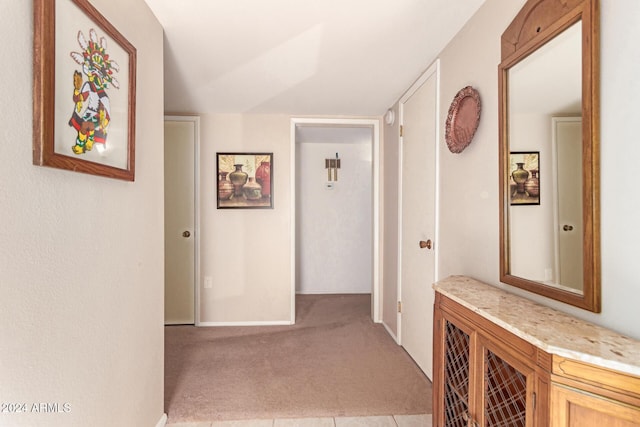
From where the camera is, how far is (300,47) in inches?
71.9

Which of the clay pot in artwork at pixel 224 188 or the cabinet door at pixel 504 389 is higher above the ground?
the clay pot in artwork at pixel 224 188

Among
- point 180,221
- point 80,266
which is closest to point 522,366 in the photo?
point 80,266

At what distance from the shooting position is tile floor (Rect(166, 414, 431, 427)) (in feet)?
5.55

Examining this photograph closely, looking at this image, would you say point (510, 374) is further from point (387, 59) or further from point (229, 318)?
point (229, 318)

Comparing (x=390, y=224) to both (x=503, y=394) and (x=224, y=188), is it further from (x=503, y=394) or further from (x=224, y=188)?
(x=503, y=394)

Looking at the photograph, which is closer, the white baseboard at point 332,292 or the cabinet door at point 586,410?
the cabinet door at point 586,410

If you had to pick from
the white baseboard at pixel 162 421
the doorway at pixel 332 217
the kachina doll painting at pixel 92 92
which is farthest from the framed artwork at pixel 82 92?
the doorway at pixel 332 217

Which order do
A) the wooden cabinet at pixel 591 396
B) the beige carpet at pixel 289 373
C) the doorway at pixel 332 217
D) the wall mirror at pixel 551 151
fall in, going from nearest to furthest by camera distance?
the wooden cabinet at pixel 591 396
the wall mirror at pixel 551 151
the beige carpet at pixel 289 373
the doorway at pixel 332 217

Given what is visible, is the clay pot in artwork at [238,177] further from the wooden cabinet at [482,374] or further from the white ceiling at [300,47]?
the wooden cabinet at [482,374]

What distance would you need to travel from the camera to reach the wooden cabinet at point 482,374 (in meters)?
0.83

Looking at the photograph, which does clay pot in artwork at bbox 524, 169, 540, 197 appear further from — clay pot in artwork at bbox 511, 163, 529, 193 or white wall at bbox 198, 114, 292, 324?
white wall at bbox 198, 114, 292, 324

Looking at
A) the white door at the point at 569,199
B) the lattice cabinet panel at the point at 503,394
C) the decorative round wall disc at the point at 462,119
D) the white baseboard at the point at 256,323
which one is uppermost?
the decorative round wall disc at the point at 462,119

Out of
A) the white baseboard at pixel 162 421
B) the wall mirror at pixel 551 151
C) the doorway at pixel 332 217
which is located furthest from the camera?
the doorway at pixel 332 217

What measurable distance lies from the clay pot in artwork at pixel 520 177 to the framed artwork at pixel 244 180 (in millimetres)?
2339
